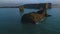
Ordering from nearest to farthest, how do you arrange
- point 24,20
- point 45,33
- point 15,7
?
point 45,33, point 24,20, point 15,7

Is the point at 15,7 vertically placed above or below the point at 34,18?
below

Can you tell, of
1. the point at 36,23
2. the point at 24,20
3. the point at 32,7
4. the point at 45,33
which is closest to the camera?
the point at 45,33

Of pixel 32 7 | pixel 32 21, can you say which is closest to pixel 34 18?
pixel 32 21

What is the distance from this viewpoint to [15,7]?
15.9m

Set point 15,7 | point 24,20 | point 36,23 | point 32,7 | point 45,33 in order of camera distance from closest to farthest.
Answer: point 45,33 → point 36,23 → point 24,20 → point 32,7 → point 15,7

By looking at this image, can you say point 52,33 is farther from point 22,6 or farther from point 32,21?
point 22,6

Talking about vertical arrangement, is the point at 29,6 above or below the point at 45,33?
below

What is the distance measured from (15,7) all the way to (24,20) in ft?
27.8

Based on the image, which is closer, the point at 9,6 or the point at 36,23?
the point at 36,23

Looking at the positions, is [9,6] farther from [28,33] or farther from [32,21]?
[28,33]

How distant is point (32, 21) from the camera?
720 cm

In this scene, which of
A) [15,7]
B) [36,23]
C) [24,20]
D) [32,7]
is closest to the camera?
[36,23]

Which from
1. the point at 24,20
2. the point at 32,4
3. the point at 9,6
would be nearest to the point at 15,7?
the point at 9,6

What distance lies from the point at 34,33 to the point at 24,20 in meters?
2.27
